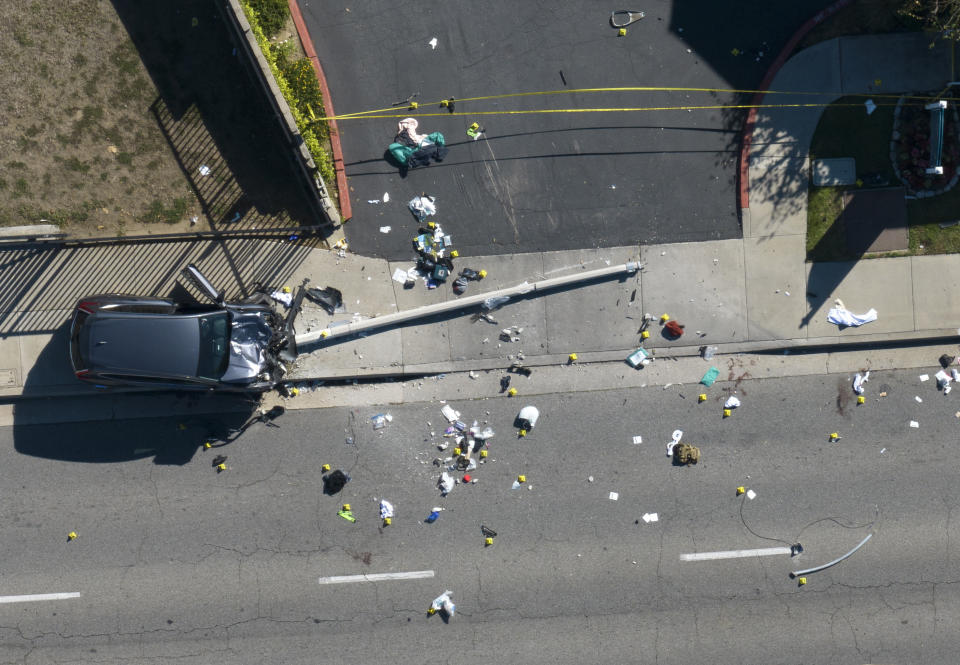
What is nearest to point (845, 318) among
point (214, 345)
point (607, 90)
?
point (607, 90)

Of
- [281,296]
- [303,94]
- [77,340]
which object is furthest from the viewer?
[281,296]

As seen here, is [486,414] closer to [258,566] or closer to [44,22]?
[258,566]

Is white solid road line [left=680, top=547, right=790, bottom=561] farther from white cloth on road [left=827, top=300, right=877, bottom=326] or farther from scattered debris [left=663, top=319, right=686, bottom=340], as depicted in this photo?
white cloth on road [left=827, top=300, right=877, bottom=326]

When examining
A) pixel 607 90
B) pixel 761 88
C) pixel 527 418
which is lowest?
pixel 527 418

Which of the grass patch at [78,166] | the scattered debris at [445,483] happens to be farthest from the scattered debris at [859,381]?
the grass patch at [78,166]

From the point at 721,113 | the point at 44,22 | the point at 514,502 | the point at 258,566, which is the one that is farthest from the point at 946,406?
the point at 44,22

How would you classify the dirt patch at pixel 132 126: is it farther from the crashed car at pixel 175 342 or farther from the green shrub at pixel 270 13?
the crashed car at pixel 175 342

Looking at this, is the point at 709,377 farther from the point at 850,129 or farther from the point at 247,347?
the point at 247,347
